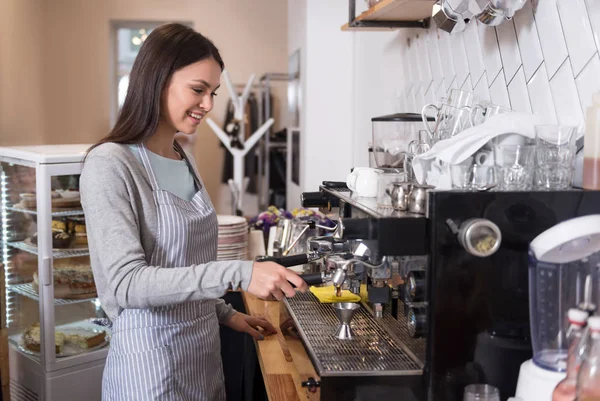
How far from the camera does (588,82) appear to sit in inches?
63.3

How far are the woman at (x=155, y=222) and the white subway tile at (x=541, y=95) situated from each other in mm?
819

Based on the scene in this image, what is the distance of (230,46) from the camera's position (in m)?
7.43

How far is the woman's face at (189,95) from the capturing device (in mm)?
1829

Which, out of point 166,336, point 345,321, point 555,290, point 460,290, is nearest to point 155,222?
point 166,336

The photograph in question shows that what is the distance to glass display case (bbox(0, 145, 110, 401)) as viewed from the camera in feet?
9.73

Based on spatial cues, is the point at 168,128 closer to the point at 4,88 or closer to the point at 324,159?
the point at 324,159

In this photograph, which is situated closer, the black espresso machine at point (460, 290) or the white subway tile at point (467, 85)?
the black espresso machine at point (460, 290)

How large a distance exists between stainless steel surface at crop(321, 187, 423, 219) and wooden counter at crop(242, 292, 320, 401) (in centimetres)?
36

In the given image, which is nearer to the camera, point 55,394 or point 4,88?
point 55,394

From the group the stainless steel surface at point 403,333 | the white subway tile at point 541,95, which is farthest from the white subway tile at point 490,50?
the stainless steel surface at point 403,333

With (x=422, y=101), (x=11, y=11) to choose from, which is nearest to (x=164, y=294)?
(x=422, y=101)

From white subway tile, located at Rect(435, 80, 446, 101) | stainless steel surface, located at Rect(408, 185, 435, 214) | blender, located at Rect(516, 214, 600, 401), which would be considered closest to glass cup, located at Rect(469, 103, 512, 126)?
stainless steel surface, located at Rect(408, 185, 435, 214)

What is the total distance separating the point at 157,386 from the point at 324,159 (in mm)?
2584

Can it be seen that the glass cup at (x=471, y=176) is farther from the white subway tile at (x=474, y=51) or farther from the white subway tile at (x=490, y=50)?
the white subway tile at (x=474, y=51)
